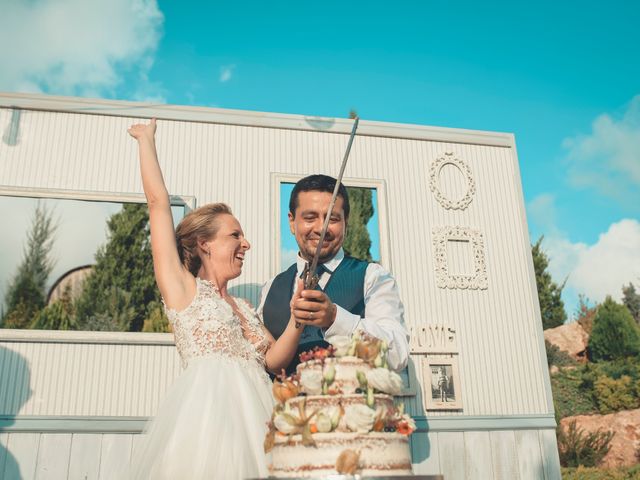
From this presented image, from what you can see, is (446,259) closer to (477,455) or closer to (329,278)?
(477,455)

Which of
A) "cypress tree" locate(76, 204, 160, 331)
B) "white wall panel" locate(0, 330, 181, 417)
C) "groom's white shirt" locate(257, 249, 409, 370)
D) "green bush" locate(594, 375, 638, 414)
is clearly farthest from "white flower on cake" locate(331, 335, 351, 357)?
"green bush" locate(594, 375, 638, 414)

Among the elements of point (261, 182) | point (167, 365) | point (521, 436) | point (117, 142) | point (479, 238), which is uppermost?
point (117, 142)

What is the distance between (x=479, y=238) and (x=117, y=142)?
3760 mm

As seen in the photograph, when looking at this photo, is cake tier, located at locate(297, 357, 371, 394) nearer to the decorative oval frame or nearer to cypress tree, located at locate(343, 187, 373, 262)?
cypress tree, located at locate(343, 187, 373, 262)

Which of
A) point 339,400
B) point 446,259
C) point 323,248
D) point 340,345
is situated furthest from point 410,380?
point 339,400

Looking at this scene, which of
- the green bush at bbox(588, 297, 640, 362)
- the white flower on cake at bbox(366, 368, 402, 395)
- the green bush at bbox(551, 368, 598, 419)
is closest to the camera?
the white flower on cake at bbox(366, 368, 402, 395)

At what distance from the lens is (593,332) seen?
16250mm

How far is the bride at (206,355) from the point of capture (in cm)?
228

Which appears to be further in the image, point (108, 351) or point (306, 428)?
point (108, 351)

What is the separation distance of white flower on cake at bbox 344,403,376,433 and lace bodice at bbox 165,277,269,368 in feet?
3.64

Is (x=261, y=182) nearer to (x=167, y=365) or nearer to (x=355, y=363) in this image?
(x=167, y=365)

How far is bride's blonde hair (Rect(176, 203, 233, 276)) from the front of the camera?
3340 mm

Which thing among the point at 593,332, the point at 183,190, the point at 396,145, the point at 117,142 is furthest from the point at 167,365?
the point at 593,332

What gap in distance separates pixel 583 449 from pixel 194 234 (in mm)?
9965
